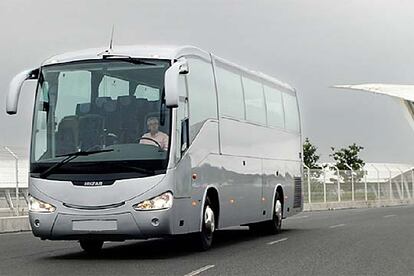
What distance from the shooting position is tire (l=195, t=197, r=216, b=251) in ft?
47.1

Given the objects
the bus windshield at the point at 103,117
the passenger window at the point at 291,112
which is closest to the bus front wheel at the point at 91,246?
the bus windshield at the point at 103,117

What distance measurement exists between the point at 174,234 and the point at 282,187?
24.4 feet

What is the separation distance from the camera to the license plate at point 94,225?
12.5 metres

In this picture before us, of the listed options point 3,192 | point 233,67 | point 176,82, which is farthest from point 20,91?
point 3,192

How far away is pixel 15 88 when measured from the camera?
13.2 metres

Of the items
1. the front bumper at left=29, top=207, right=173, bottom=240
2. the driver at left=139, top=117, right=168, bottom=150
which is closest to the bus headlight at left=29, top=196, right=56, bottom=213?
the front bumper at left=29, top=207, right=173, bottom=240

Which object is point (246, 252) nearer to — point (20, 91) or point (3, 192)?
point (20, 91)

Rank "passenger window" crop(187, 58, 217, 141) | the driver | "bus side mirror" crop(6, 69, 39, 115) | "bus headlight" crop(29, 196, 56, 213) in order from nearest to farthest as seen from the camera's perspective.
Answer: "bus headlight" crop(29, 196, 56, 213), the driver, "bus side mirror" crop(6, 69, 39, 115), "passenger window" crop(187, 58, 217, 141)

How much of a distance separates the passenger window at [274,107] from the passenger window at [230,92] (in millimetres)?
2127

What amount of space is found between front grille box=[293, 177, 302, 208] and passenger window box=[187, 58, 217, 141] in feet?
23.0

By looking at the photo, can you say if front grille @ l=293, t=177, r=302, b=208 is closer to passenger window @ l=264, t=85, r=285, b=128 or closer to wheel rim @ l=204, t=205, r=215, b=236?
passenger window @ l=264, t=85, r=285, b=128

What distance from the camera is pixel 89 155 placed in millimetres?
12891

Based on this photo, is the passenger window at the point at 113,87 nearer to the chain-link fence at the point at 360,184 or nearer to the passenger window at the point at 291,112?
the passenger window at the point at 291,112

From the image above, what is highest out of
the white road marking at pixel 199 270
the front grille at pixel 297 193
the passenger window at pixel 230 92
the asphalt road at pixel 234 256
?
the passenger window at pixel 230 92
